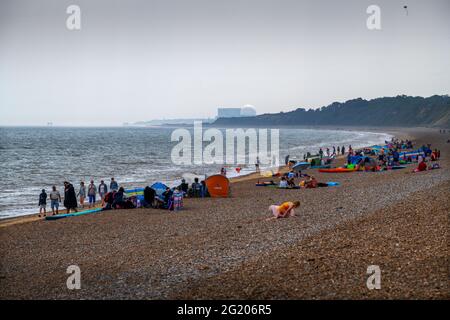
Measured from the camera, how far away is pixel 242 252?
10180mm

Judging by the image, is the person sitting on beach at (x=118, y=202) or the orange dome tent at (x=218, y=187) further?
the orange dome tent at (x=218, y=187)

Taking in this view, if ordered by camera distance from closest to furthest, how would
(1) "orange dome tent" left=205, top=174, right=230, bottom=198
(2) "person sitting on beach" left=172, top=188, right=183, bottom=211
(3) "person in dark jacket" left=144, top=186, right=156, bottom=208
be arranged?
(2) "person sitting on beach" left=172, top=188, right=183, bottom=211 → (3) "person in dark jacket" left=144, top=186, right=156, bottom=208 → (1) "orange dome tent" left=205, top=174, right=230, bottom=198

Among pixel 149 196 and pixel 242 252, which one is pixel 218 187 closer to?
pixel 149 196

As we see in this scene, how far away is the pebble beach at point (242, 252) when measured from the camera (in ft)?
25.2

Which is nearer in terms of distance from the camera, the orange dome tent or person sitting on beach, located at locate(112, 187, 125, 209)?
person sitting on beach, located at locate(112, 187, 125, 209)

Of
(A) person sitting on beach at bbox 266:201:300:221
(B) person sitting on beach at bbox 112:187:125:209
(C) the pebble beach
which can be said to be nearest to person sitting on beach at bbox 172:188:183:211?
(C) the pebble beach

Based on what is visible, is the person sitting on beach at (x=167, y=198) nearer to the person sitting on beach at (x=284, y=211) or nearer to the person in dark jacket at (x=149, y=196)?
the person in dark jacket at (x=149, y=196)

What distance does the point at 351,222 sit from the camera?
12305 millimetres

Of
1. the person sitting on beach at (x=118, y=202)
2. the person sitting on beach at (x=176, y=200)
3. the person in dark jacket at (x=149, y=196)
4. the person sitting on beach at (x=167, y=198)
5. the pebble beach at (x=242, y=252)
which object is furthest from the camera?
the person sitting on beach at (x=118, y=202)

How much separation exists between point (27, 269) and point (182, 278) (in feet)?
12.0

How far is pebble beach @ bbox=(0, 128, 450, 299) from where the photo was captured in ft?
25.2

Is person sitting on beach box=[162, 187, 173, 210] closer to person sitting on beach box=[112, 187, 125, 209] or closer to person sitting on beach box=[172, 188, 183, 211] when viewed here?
person sitting on beach box=[172, 188, 183, 211]

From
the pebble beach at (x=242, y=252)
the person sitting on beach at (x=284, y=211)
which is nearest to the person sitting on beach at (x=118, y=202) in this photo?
the pebble beach at (x=242, y=252)

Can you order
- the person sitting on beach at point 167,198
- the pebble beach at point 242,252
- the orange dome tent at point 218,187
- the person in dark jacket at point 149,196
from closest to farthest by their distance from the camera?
the pebble beach at point 242,252
the person sitting on beach at point 167,198
the person in dark jacket at point 149,196
the orange dome tent at point 218,187
